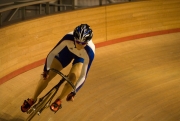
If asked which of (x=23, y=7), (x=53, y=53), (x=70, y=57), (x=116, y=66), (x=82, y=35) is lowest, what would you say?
(x=116, y=66)

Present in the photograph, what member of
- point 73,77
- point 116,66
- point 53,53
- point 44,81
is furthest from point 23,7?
point 73,77

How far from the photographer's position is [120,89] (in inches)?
251

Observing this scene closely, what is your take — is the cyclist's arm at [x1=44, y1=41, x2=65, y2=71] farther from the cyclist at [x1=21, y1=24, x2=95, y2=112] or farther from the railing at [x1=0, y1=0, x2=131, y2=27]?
the railing at [x1=0, y1=0, x2=131, y2=27]

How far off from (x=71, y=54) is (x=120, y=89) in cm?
172

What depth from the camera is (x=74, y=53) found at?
4.89 m

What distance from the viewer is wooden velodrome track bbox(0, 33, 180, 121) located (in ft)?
18.0

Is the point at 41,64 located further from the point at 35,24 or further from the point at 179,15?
the point at 179,15

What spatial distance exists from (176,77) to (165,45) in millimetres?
1915

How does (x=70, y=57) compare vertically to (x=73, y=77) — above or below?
above

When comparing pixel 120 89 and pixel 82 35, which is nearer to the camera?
pixel 82 35

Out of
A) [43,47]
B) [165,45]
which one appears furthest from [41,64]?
[165,45]

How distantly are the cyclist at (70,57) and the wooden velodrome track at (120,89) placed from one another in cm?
81

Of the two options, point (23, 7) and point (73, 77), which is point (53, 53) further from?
point (23, 7)

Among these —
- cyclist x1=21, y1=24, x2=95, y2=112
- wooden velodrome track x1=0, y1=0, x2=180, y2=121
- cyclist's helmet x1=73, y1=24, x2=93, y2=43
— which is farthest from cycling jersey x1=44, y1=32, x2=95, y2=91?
wooden velodrome track x1=0, y1=0, x2=180, y2=121
